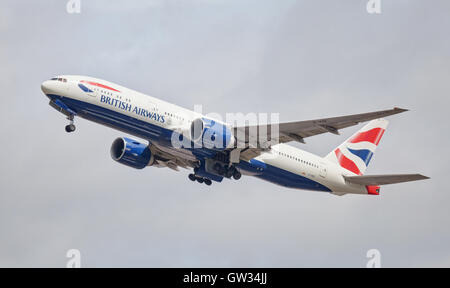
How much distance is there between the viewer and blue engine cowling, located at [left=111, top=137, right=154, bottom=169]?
52469 mm

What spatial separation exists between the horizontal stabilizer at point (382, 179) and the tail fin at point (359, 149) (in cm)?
233

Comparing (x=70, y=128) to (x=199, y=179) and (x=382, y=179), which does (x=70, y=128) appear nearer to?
(x=199, y=179)

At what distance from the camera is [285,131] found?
47.2 meters

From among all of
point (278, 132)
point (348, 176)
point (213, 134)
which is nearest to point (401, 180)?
point (348, 176)

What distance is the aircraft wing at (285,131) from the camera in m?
44.7

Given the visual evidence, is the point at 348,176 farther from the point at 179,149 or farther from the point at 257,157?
the point at 179,149

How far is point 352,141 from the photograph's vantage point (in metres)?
57.0

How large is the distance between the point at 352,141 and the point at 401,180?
8966 millimetres

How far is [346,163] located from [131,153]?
52.1 ft

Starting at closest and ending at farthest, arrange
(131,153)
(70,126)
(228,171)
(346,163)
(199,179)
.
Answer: (70,126) → (228,171) → (131,153) → (199,179) → (346,163)

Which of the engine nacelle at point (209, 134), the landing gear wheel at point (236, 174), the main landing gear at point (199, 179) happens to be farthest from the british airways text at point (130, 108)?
the main landing gear at point (199, 179)

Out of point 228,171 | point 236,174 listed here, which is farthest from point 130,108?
point 236,174

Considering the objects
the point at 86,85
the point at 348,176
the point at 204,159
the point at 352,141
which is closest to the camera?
the point at 86,85

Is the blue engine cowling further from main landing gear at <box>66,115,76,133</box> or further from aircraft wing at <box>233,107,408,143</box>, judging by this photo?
aircraft wing at <box>233,107,408,143</box>
